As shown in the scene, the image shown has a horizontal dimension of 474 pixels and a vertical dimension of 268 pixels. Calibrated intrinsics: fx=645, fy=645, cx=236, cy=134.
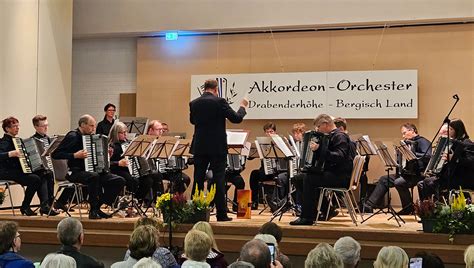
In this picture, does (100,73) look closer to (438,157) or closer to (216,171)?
(216,171)

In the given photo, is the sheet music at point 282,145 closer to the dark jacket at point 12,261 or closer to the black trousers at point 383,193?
the black trousers at point 383,193

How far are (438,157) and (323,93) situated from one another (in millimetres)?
4188

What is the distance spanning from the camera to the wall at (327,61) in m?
11.5

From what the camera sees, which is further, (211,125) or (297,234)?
(211,125)

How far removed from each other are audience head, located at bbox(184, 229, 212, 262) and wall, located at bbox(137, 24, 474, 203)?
736 centimetres

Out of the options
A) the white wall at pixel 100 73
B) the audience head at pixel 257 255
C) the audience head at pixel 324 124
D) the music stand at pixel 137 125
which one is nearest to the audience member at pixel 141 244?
the audience head at pixel 257 255

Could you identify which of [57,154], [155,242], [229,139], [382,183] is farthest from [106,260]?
[382,183]

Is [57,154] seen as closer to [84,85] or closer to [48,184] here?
[48,184]

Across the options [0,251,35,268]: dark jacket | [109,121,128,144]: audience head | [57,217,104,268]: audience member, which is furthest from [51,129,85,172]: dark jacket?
[0,251,35,268]: dark jacket

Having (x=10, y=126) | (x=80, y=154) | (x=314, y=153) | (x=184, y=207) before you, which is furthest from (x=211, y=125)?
(x=10, y=126)

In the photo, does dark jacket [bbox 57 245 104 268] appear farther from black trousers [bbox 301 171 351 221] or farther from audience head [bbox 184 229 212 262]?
black trousers [bbox 301 171 351 221]

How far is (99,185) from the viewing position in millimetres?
8719

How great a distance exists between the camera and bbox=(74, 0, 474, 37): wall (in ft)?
38.0

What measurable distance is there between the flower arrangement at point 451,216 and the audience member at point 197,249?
3.30 meters
